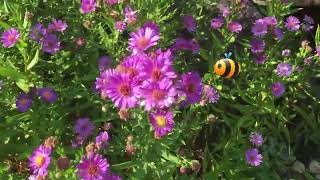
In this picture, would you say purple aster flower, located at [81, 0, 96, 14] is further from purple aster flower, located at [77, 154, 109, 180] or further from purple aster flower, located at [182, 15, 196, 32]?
purple aster flower, located at [77, 154, 109, 180]

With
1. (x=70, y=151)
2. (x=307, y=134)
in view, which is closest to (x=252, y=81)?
(x=307, y=134)

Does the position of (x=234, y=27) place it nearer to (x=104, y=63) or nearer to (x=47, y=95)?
(x=104, y=63)

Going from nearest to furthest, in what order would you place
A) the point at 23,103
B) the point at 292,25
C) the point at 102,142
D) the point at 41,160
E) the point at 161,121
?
1. the point at 161,121
2. the point at 41,160
3. the point at 102,142
4. the point at 23,103
5. the point at 292,25

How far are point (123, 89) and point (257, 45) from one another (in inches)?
69.2

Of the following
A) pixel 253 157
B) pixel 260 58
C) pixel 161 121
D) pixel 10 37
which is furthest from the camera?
pixel 260 58

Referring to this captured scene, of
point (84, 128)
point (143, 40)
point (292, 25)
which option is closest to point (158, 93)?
point (143, 40)

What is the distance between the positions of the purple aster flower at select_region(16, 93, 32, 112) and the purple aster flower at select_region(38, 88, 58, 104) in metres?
0.08

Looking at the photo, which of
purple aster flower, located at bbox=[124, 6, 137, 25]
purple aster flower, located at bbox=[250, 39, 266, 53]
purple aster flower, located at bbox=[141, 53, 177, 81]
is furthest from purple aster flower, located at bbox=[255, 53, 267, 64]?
purple aster flower, located at bbox=[141, 53, 177, 81]

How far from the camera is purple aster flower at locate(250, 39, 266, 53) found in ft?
12.0

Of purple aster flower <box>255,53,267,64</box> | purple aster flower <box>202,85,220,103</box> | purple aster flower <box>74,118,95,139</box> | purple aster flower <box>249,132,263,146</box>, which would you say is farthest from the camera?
purple aster flower <box>255,53,267,64</box>

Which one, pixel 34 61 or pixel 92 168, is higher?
pixel 34 61

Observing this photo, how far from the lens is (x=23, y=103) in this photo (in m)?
2.88

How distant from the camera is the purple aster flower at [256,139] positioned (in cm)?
335

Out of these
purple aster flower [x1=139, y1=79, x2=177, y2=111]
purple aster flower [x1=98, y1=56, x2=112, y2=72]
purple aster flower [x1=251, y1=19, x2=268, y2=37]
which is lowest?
purple aster flower [x1=139, y1=79, x2=177, y2=111]
